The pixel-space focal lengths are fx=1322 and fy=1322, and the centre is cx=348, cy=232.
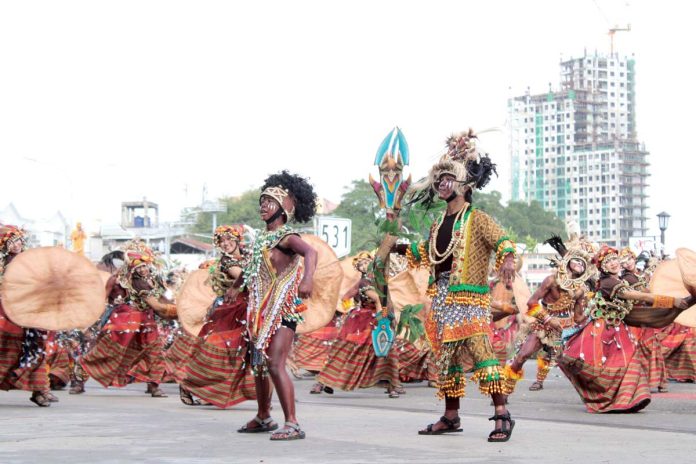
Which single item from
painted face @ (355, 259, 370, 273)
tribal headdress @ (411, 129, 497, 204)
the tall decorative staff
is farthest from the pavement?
painted face @ (355, 259, 370, 273)

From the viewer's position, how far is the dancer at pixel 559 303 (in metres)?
15.0

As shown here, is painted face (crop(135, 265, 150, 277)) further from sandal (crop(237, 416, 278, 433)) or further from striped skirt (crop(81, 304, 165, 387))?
sandal (crop(237, 416, 278, 433))

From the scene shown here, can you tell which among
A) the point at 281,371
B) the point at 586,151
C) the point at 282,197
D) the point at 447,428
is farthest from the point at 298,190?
the point at 586,151

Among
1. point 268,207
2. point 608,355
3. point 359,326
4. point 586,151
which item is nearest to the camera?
point 268,207

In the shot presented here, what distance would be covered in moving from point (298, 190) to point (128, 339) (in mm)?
5461

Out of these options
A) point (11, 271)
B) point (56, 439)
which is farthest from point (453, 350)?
point (11, 271)

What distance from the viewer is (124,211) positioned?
415 ft

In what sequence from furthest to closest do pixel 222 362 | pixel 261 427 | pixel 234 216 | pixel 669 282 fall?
pixel 234 216 < pixel 669 282 < pixel 222 362 < pixel 261 427

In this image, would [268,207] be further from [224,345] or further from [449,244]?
[224,345]

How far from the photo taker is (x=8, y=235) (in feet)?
43.0

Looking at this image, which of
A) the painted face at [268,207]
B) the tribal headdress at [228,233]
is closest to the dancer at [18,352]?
the tribal headdress at [228,233]

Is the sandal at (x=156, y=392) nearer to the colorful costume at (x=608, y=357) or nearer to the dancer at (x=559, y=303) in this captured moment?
the dancer at (x=559, y=303)

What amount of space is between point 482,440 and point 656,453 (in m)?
1.45

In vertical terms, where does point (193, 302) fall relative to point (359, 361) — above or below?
above
